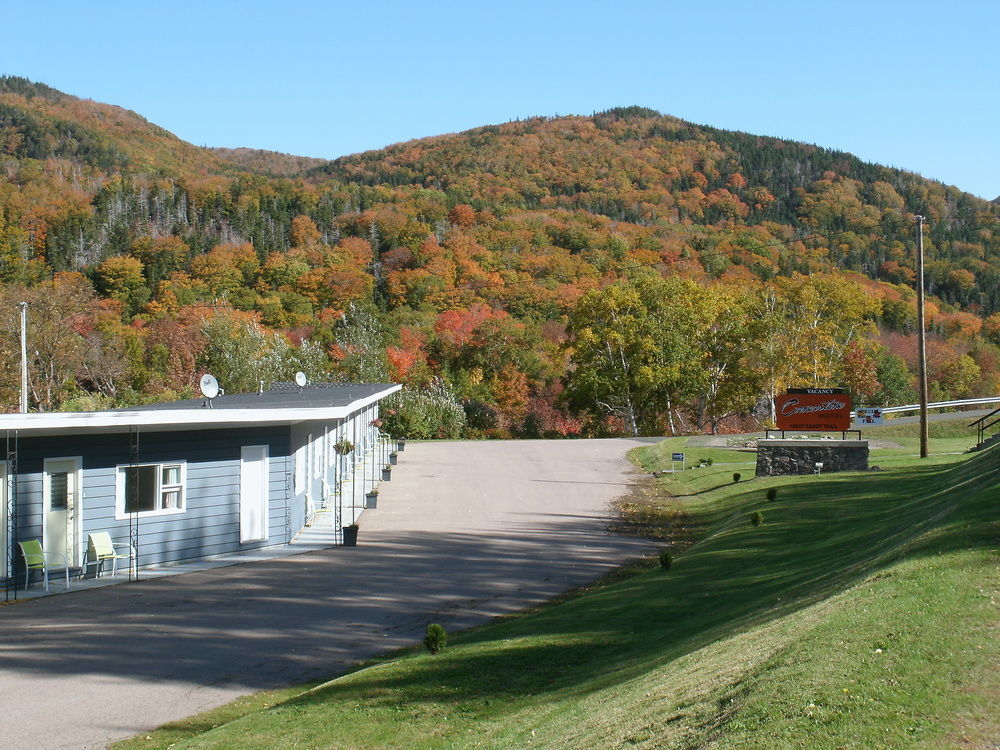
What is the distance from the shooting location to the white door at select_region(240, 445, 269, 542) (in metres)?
18.9

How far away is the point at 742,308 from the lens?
2219 inches

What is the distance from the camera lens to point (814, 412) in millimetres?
29281

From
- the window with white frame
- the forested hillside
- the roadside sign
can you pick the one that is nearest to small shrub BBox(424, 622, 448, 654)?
the window with white frame

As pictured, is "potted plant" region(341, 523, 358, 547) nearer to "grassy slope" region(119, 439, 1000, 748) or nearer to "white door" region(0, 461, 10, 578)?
"white door" region(0, 461, 10, 578)

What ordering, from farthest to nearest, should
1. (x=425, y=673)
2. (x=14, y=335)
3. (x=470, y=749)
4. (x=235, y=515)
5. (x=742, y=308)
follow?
1. (x=742, y=308)
2. (x=14, y=335)
3. (x=235, y=515)
4. (x=425, y=673)
5. (x=470, y=749)

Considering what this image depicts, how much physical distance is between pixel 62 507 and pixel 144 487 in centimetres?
148

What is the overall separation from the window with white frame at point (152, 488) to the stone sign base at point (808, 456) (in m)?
17.1

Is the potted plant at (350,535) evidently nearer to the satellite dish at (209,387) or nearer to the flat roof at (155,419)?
the flat roof at (155,419)

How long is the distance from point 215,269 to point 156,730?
70.2 m

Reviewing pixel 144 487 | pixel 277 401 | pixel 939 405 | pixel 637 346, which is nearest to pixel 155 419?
pixel 144 487

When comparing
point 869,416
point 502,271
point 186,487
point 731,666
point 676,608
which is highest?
point 502,271

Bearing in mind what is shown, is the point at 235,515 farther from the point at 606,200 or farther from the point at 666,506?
the point at 606,200

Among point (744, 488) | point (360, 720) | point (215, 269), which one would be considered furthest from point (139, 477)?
point (215, 269)

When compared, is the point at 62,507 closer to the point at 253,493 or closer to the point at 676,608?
the point at 253,493
